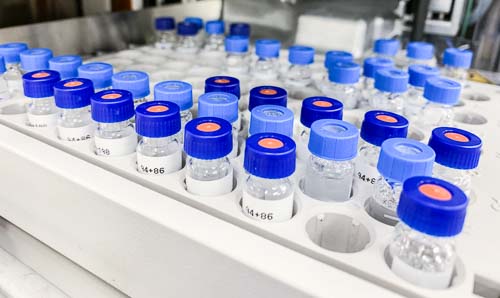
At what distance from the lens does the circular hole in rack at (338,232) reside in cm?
50

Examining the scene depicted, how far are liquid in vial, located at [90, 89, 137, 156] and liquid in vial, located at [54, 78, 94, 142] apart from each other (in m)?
0.03

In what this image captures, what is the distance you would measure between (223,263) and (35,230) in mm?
353

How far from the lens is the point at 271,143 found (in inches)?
18.9

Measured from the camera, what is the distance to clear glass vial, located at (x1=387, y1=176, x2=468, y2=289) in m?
0.38

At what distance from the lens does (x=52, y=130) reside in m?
0.66

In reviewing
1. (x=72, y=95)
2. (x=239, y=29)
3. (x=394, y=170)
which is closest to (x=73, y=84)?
(x=72, y=95)

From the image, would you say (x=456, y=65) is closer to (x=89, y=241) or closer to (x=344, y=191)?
(x=344, y=191)

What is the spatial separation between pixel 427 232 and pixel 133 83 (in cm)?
47

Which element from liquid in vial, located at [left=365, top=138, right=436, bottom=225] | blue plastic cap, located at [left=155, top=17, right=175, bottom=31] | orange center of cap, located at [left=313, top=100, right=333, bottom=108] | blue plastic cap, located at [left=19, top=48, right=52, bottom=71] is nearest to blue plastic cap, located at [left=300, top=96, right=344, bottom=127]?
orange center of cap, located at [left=313, top=100, right=333, bottom=108]

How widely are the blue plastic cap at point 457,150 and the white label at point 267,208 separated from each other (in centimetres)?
19

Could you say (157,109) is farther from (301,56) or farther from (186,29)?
(186,29)

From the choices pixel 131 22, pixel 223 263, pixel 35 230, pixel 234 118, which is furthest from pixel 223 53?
pixel 223 263

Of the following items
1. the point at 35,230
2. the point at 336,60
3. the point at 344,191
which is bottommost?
the point at 35,230

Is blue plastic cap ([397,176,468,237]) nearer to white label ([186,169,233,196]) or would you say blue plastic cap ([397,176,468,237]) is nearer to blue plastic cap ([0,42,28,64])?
white label ([186,169,233,196])
